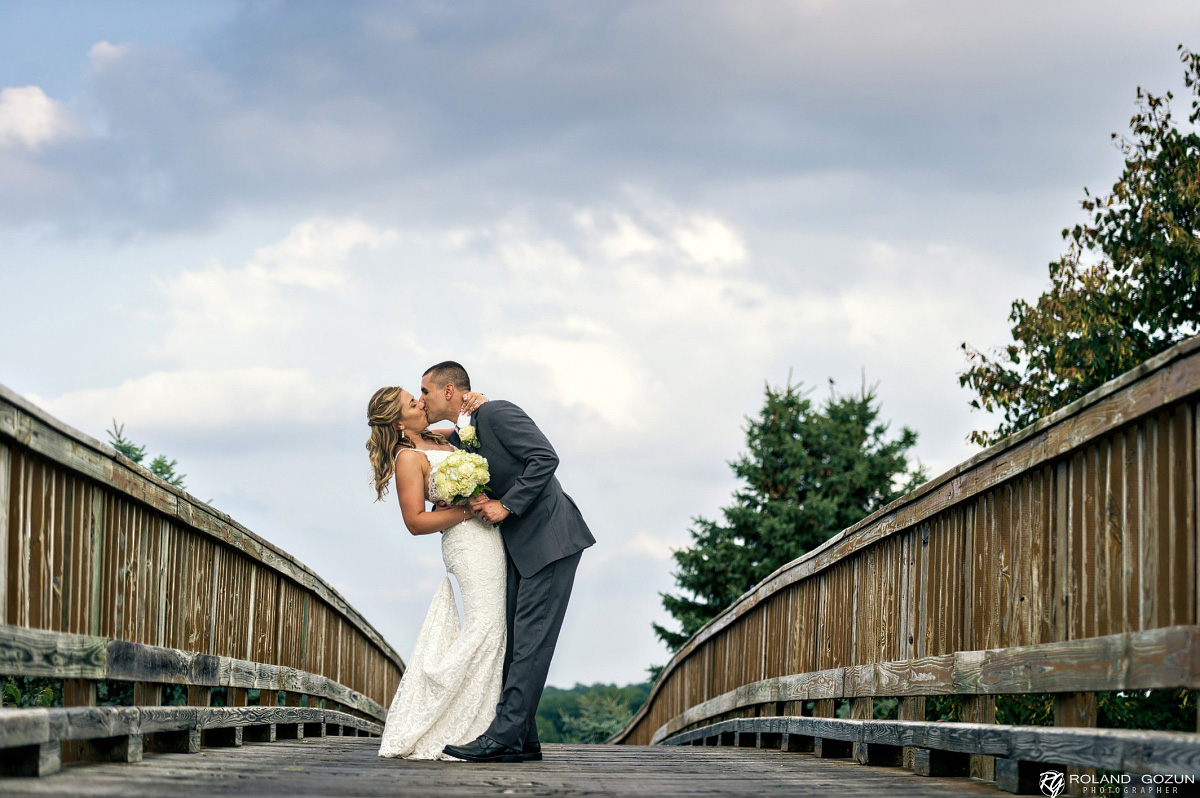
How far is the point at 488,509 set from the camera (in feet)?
19.1

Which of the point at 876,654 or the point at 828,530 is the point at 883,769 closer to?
the point at 876,654

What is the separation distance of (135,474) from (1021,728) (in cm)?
360

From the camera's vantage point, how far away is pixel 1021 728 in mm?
3787

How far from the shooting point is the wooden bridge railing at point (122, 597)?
3.70m

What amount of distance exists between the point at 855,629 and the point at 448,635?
2282 millimetres

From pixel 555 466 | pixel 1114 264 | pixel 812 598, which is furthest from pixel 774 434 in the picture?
pixel 555 466

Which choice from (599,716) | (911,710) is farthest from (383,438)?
(599,716)

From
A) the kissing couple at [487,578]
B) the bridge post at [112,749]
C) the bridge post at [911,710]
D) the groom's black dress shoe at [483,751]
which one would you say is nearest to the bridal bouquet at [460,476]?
the kissing couple at [487,578]

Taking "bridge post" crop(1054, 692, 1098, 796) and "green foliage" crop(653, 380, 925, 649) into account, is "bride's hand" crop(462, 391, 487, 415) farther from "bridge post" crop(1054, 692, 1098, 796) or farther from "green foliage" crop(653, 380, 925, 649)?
"green foliage" crop(653, 380, 925, 649)

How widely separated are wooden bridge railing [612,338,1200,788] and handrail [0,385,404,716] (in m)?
3.36

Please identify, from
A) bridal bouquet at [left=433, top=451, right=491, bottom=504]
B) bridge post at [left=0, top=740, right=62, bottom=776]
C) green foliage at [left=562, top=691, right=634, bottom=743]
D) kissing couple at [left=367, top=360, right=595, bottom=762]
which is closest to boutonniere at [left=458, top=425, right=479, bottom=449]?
kissing couple at [left=367, top=360, right=595, bottom=762]

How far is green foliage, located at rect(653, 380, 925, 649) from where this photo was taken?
2883cm

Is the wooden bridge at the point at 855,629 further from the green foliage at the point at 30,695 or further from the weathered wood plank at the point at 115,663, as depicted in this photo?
the green foliage at the point at 30,695

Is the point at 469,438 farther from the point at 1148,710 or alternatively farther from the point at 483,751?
the point at 1148,710
